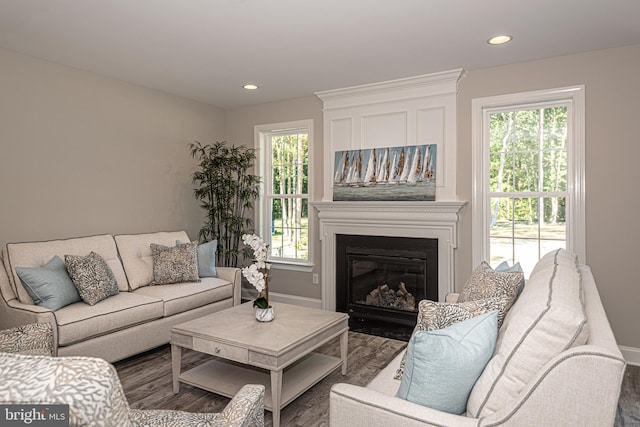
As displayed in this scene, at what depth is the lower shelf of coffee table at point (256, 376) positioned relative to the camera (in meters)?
2.51

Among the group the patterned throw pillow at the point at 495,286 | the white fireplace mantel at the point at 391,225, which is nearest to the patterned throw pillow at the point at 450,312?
the patterned throw pillow at the point at 495,286

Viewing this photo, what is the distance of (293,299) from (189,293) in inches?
60.8

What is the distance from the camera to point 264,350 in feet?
7.55

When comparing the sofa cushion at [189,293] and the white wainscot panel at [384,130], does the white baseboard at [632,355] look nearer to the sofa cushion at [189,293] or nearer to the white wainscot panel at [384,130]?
the white wainscot panel at [384,130]

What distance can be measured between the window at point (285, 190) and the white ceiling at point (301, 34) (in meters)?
1.08

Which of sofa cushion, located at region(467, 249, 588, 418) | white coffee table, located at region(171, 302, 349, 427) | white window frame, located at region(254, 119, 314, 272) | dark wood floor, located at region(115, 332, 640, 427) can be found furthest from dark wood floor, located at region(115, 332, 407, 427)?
white window frame, located at region(254, 119, 314, 272)

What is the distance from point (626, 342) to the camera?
3.29 meters

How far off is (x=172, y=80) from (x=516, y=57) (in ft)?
10.8

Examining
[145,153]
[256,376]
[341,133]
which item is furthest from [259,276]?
[145,153]

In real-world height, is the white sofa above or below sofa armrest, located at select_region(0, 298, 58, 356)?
above

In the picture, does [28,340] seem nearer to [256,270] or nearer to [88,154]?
[256,270]

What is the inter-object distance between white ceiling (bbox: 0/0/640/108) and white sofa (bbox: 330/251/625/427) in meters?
2.02

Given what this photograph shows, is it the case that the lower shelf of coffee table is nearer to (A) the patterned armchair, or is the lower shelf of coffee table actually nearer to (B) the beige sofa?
(B) the beige sofa

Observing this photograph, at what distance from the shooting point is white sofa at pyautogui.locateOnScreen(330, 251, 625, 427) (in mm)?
1119
